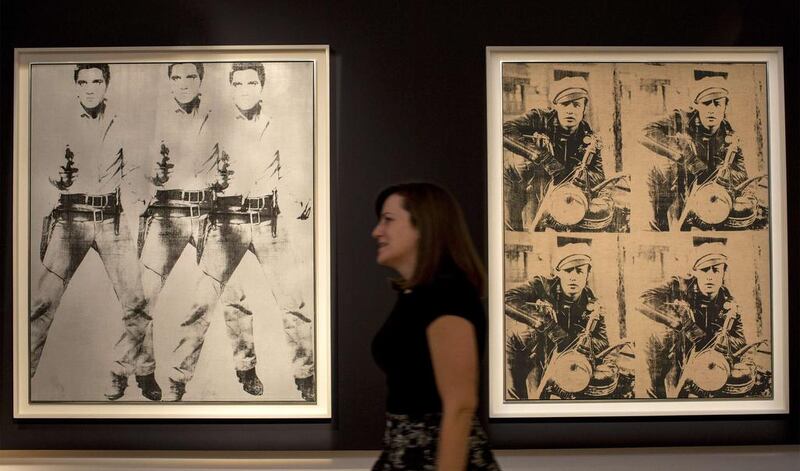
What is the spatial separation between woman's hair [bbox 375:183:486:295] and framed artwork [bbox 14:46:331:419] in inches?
91.0

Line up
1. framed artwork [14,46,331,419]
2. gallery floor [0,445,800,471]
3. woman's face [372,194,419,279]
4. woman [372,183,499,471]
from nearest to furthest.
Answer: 1. woman [372,183,499,471]
2. woman's face [372,194,419,279]
3. gallery floor [0,445,800,471]
4. framed artwork [14,46,331,419]

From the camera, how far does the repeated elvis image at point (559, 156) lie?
402 cm

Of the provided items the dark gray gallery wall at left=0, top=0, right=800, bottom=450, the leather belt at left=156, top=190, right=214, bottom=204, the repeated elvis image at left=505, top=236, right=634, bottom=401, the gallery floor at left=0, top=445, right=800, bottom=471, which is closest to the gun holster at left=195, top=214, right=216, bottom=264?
the leather belt at left=156, top=190, right=214, bottom=204

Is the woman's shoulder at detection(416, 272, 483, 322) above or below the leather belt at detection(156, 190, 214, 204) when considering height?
below

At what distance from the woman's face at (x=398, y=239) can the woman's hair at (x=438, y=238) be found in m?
0.02

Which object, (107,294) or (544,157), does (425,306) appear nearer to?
(544,157)

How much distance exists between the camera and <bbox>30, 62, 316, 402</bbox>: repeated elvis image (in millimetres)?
3984

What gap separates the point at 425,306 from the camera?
5.43ft

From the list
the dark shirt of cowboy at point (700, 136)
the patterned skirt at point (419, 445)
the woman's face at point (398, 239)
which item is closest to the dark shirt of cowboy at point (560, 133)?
the dark shirt of cowboy at point (700, 136)

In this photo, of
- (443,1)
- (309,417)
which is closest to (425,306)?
(309,417)

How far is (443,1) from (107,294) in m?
2.46

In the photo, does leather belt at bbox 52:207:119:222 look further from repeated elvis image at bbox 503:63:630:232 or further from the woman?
the woman

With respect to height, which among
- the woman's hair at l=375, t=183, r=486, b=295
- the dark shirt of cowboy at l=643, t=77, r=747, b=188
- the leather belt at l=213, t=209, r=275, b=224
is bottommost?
the woman's hair at l=375, t=183, r=486, b=295

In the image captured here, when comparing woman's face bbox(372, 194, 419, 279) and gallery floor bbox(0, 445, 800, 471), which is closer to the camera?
woman's face bbox(372, 194, 419, 279)
